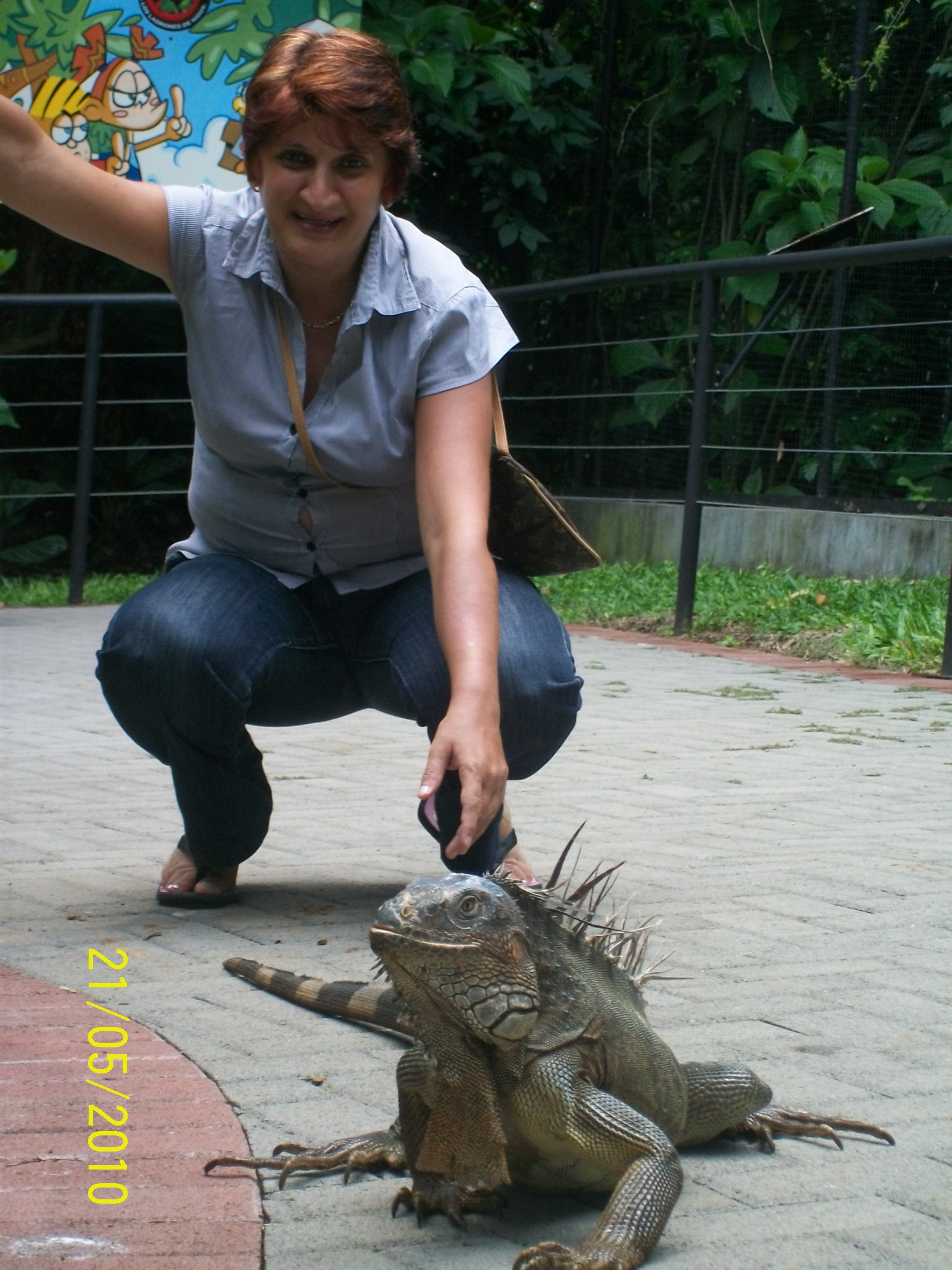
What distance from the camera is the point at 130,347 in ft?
42.6

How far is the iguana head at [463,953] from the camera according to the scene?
193 cm

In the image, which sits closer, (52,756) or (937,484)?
(52,756)

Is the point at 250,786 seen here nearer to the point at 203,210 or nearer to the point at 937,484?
the point at 203,210

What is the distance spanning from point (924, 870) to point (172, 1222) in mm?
2508

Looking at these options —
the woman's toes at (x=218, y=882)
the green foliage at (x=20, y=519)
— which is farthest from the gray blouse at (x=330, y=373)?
the green foliage at (x=20, y=519)

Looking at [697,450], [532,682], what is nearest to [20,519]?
[697,450]

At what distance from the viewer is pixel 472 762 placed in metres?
2.33

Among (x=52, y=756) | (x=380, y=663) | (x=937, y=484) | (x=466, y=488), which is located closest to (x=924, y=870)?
(x=380, y=663)

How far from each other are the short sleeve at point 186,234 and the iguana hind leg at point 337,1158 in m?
1.88

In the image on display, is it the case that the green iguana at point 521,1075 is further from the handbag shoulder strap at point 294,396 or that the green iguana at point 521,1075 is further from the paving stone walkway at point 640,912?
the handbag shoulder strap at point 294,396

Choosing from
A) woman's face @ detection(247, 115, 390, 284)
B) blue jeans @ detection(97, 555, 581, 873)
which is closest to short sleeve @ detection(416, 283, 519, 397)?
woman's face @ detection(247, 115, 390, 284)

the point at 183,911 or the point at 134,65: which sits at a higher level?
the point at 134,65

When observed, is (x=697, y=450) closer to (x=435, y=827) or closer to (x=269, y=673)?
(x=269, y=673)
